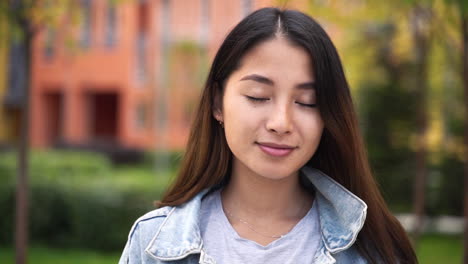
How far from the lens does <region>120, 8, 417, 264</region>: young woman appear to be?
5.80 ft

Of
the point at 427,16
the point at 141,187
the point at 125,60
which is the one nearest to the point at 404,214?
the point at 141,187

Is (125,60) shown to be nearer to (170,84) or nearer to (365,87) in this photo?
(170,84)

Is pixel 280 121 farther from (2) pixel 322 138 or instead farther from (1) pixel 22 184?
(1) pixel 22 184

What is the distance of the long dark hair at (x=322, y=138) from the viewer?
1797mm

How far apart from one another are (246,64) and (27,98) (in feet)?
17.3

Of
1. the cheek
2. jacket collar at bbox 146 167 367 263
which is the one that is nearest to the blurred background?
jacket collar at bbox 146 167 367 263

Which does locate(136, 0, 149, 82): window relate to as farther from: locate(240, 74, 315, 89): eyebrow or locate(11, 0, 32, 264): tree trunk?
locate(240, 74, 315, 89): eyebrow

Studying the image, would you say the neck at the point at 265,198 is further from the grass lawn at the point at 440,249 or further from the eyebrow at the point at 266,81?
the grass lawn at the point at 440,249

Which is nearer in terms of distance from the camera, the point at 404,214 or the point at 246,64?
the point at 246,64

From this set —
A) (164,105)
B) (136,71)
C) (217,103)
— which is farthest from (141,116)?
(217,103)

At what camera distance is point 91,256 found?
845 cm

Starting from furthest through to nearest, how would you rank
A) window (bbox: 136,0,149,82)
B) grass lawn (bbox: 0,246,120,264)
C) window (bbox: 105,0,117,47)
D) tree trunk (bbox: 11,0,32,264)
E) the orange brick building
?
window (bbox: 105,0,117,47), window (bbox: 136,0,149,82), the orange brick building, grass lawn (bbox: 0,246,120,264), tree trunk (bbox: 11,0,32,264)

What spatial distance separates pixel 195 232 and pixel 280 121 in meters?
0.36

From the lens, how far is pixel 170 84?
1130 inches
